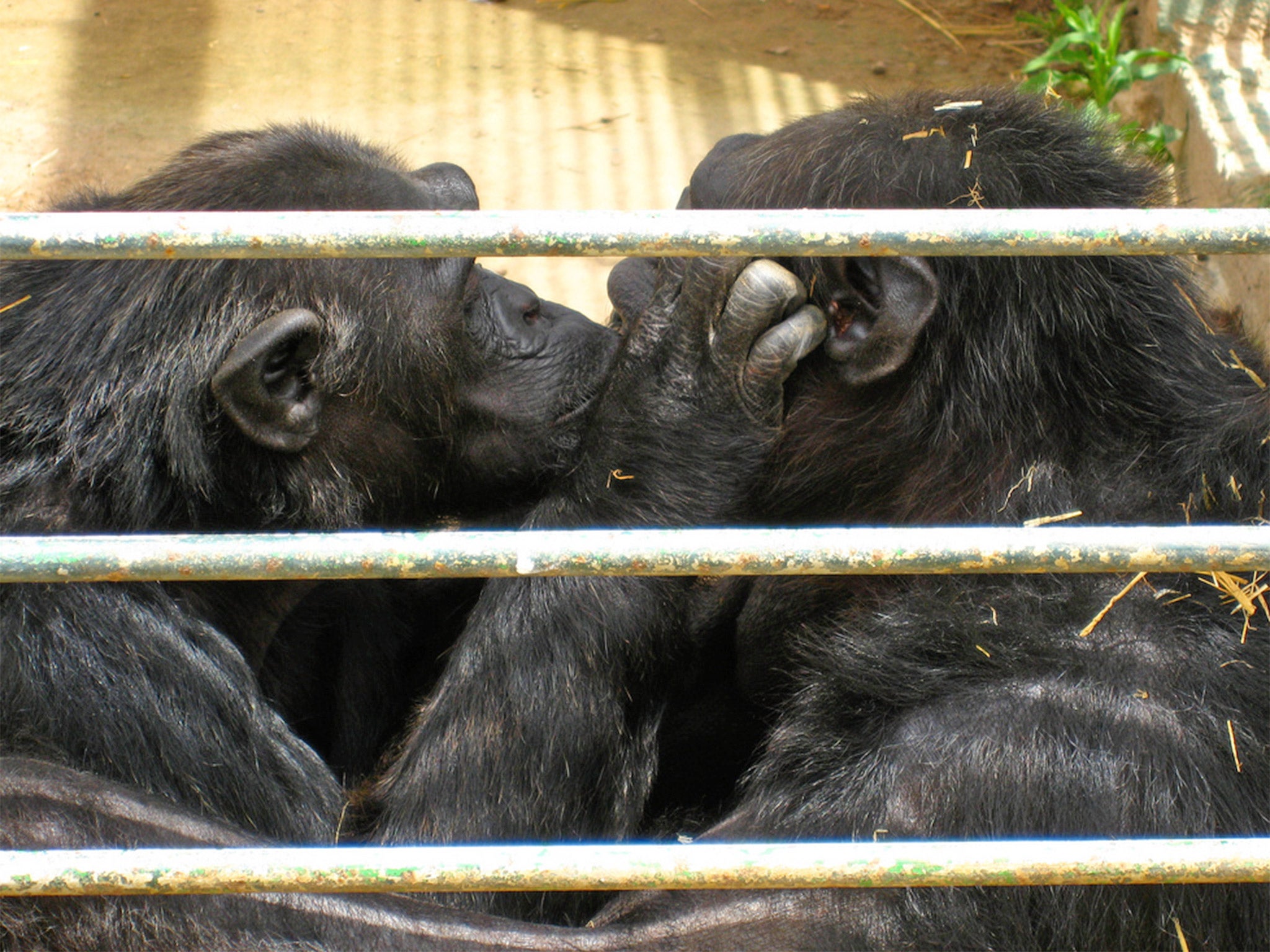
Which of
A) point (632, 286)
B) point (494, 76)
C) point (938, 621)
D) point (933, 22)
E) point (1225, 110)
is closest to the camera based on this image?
point (938, 621)

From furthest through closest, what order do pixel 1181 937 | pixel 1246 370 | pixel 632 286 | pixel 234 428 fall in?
pixel 632 286, pixel 1246 370, pixel 234 428, pixel 1181 937

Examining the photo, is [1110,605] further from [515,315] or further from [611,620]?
[515,315]

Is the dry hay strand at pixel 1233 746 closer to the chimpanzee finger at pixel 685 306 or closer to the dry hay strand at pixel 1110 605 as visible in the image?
the dry hay strand at pixel 1110 605

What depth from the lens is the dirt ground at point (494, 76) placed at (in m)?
5.66

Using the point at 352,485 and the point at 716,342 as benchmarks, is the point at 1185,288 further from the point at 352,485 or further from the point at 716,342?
the point at 352,485

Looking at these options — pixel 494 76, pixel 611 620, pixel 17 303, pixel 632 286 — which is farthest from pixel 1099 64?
pixel 17 303

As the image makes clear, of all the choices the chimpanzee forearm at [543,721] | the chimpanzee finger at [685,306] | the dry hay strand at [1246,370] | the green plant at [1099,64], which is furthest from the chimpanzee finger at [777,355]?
the green plant at [1099,64]

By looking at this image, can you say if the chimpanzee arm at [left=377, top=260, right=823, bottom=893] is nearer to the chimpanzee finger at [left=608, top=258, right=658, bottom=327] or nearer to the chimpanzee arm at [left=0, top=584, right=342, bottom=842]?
the chimpanzee arm at [left=0, top=584, right=342, bottom=842]

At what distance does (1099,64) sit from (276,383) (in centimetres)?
407

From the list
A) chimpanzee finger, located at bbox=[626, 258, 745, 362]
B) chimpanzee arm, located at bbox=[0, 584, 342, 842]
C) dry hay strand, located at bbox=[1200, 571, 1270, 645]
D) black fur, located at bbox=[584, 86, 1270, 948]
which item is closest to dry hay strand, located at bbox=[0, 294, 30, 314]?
chimpanzee arm, located at bbox=[0, 584, 342, 842]

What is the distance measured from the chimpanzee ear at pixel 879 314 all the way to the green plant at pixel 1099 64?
114 inches

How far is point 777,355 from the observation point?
8.47ft

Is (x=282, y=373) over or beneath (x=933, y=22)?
over

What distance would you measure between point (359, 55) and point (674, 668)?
4.52 metres
